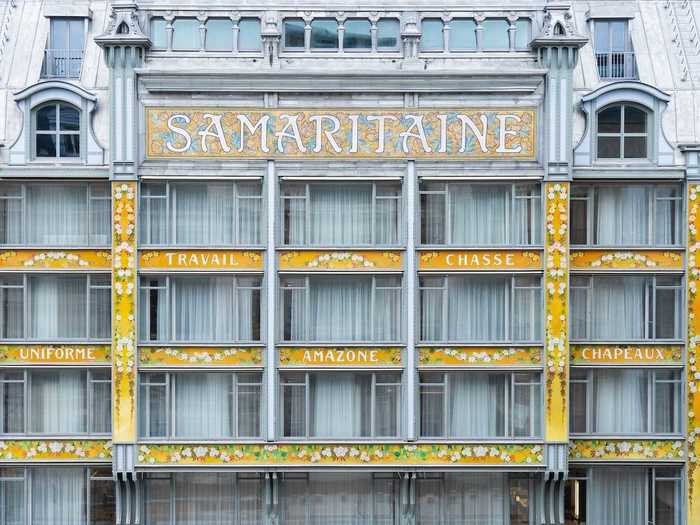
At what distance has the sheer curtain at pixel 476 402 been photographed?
31.8 meters

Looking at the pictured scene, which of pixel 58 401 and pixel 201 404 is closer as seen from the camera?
pixel 201 404

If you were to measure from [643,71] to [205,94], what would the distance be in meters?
14.8

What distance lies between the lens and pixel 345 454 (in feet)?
103

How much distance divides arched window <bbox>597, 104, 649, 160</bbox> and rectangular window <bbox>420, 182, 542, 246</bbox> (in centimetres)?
291

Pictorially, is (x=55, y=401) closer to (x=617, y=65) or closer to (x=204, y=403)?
(x=204, y=403)

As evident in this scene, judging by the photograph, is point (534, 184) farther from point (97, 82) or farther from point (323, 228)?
point (97, 82)

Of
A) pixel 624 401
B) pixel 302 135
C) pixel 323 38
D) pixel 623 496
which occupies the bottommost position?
pixel 623 496

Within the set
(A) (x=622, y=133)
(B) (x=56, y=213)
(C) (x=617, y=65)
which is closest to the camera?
(A) (x=622, y=133)

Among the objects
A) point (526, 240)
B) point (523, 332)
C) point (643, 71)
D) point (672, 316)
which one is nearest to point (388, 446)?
point (523, 332)

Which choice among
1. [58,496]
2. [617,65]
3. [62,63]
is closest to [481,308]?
[617,65]

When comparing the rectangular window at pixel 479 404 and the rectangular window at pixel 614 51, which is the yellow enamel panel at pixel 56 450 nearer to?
the rectangular window at pixel 479 404

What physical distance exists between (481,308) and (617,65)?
9.87 m

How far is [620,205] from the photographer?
32.5 m

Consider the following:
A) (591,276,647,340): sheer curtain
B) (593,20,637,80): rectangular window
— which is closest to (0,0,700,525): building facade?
(591,276,647,340): sheer curtain
